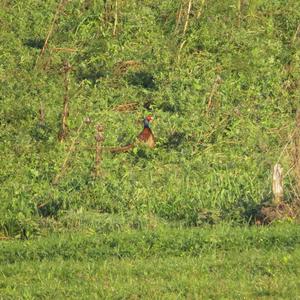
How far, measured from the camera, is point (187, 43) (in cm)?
1341

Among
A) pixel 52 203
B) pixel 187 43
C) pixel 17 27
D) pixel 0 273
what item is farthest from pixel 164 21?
pixel 0 273

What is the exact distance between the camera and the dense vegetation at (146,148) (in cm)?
761

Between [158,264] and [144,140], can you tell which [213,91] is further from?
[158,264]

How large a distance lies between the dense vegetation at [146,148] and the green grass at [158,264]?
0.02 metres

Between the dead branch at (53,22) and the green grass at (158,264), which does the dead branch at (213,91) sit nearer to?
the dead branch at (53,22)

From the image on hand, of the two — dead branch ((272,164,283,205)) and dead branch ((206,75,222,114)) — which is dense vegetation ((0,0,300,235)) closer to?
dead branch ((206,75,222,114))

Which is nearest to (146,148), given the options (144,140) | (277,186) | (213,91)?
(144,140)

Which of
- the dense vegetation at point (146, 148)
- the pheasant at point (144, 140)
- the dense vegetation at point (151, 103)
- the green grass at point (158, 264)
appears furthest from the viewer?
the pheasant at point (144, 140)

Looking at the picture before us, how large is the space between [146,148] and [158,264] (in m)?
Answer: 3.52

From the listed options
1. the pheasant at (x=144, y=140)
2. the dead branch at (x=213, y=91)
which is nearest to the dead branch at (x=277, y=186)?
the pheasant at (x=144, y=140)

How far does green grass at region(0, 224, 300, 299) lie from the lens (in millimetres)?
7027

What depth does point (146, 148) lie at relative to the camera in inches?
439

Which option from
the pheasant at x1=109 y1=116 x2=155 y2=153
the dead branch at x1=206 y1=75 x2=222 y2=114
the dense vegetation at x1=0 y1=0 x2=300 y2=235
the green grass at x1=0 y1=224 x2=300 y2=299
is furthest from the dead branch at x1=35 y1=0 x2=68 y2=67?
the green grass at x1=0 y1=224 x2=300 y2=299

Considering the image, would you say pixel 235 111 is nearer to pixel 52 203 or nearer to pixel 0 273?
pixel 52 203
